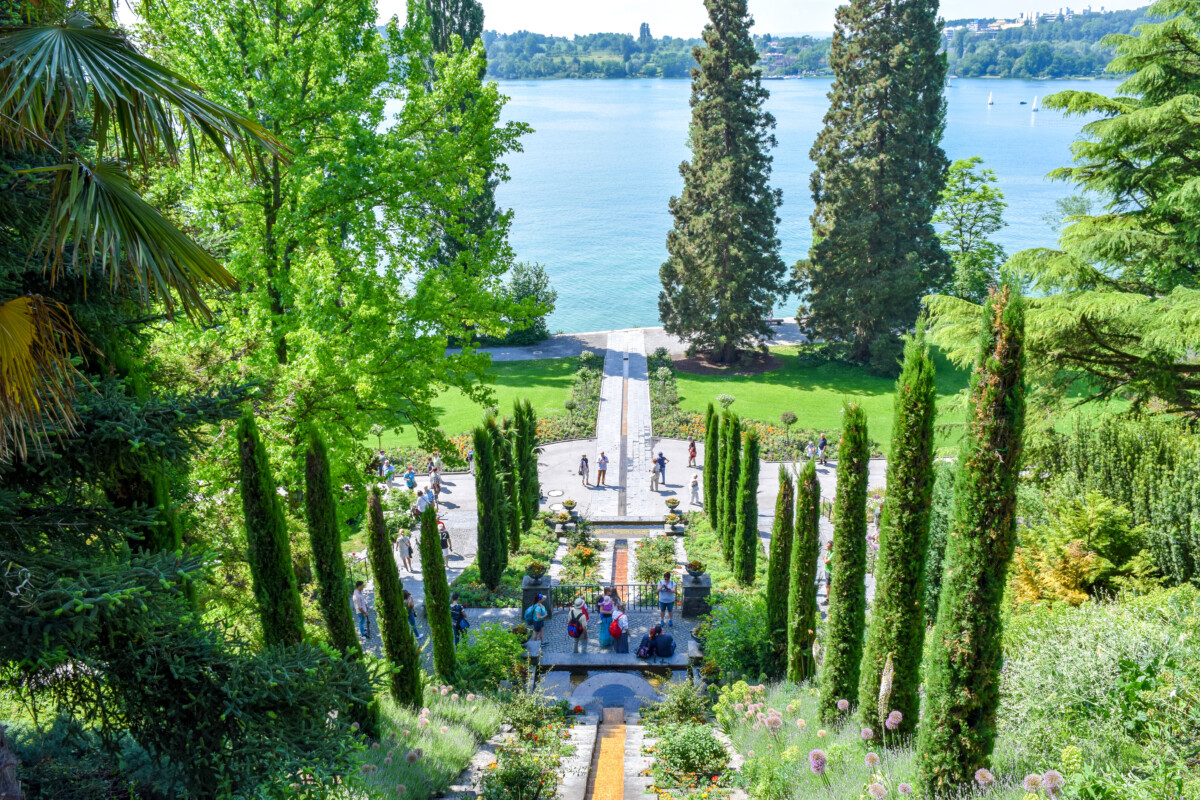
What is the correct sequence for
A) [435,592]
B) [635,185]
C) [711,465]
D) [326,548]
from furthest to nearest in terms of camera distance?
[635,185], [711,465], [435,592], [326,548]

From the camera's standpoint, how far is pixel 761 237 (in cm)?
3662

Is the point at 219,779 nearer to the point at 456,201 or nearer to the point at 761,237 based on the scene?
the point at 456,201

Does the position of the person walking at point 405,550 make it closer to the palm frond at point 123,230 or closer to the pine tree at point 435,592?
the pine tree at point 435,592

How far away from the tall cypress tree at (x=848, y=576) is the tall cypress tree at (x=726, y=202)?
26847mm

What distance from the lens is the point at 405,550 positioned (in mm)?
19047

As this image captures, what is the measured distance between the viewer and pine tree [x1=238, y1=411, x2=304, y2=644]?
834 centimetres

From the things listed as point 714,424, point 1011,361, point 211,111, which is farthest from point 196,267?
point 714,424

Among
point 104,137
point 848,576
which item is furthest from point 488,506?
point 104,137

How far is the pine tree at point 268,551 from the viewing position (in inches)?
328

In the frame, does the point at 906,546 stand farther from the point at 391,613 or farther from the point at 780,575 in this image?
the point at 391,613

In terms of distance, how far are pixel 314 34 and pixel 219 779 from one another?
1195 centimetres

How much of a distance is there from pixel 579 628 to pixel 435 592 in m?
3.79

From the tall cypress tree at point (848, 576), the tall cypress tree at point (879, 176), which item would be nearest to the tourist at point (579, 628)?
the tall cypress tree at point (848, 576)

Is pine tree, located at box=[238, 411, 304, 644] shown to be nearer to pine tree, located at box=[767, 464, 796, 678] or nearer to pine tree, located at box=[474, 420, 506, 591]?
pine tree, located at box=[767, 464, 796, 678]
